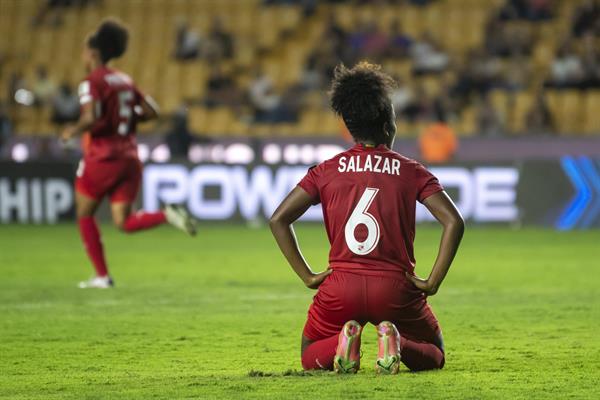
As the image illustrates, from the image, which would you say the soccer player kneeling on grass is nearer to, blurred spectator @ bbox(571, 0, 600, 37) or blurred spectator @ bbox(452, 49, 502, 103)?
blurred spectator @ bbox(452, 49, 502, 103)

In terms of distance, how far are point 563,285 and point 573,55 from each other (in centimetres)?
1281

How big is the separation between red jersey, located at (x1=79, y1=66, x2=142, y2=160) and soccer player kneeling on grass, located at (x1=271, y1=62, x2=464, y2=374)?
491cm

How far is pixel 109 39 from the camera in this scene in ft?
35.2

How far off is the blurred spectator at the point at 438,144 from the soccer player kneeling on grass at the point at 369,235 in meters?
14.3

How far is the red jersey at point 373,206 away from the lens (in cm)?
595

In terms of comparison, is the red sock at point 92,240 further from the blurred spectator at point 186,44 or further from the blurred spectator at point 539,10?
the blurred spectator at point 186,44

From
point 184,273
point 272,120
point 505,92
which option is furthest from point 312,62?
point 184,273

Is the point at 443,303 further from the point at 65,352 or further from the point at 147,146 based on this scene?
the point at 147,146

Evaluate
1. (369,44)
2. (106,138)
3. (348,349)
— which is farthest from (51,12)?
(348,349)

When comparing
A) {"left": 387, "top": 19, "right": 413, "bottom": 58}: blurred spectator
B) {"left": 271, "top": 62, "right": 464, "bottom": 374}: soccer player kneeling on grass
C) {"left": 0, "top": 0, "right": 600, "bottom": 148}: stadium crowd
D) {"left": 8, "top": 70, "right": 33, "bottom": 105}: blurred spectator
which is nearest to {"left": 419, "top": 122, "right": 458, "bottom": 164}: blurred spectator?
{"left": 0, "top": 0, "right": 600, "bottom": 148}: stadium crowd

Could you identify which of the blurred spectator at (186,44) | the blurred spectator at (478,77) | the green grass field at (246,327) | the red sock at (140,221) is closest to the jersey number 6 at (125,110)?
the red sock at (140,221)

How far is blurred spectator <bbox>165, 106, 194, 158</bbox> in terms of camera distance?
21.3m

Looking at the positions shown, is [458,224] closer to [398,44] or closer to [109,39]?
[109,39]

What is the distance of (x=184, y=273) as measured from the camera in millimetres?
12500
